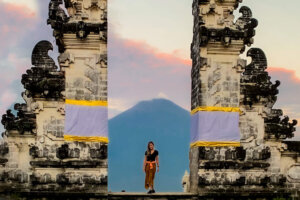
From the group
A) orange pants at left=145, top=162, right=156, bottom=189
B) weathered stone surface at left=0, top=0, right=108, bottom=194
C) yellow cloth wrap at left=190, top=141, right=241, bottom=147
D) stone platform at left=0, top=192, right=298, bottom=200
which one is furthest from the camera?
orange pants at left=145, top=162, right=156, bottom=189

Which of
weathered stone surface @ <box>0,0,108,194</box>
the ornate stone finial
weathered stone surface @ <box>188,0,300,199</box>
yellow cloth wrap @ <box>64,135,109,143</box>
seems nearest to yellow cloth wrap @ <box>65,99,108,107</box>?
weathered stone surface @ <box>0,0,108,194</box>

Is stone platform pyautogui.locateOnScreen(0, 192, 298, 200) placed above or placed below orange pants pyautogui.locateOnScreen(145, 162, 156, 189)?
below

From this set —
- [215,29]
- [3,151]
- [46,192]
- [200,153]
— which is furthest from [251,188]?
[3,151]

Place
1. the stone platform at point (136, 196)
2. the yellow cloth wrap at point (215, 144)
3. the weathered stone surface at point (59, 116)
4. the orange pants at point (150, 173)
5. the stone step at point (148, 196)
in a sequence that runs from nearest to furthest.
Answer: the stone platform at point (136, 196), the weathered stone surface at point (59, 116), the stone step at point (148, 196), the yellow cloth wrap at point (215, 144), the orange pants at point (150, 173)

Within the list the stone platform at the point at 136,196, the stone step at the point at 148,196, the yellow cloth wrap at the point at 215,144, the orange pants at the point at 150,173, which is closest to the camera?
the stone platform at the point at 136,196

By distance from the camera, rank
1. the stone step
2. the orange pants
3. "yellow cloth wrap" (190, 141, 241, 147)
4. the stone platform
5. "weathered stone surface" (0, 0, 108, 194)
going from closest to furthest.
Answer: the stone platform
"weathered stone surface" (0, 0, 108, 194)
the stone step
"yellow cloth wrap" (190, 141, 241, 147)
the orange pants

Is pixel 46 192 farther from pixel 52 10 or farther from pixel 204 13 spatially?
pixel 204 13

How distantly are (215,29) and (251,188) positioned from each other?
5026 millimetres

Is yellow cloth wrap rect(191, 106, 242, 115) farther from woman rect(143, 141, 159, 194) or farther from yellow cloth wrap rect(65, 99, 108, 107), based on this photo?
yellow cloth wrap rect(65, 99, 108, 107)

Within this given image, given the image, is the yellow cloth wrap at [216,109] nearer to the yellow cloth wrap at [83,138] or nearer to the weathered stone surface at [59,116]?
the weathered stone surface at [59,116]

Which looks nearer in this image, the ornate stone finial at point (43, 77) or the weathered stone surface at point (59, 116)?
the weathered stone surface at point (59, 116)

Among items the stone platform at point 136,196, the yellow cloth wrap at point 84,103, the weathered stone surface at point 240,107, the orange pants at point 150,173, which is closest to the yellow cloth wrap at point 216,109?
the weathered stone surface at point 240,107

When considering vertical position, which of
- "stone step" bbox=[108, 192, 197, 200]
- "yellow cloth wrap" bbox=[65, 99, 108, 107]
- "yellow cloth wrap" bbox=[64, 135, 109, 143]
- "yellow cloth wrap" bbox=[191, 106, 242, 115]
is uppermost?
"yellow cloth wrap" bbox=[65, 99, 108, 107]

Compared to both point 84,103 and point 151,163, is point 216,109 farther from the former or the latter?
point 84,103
